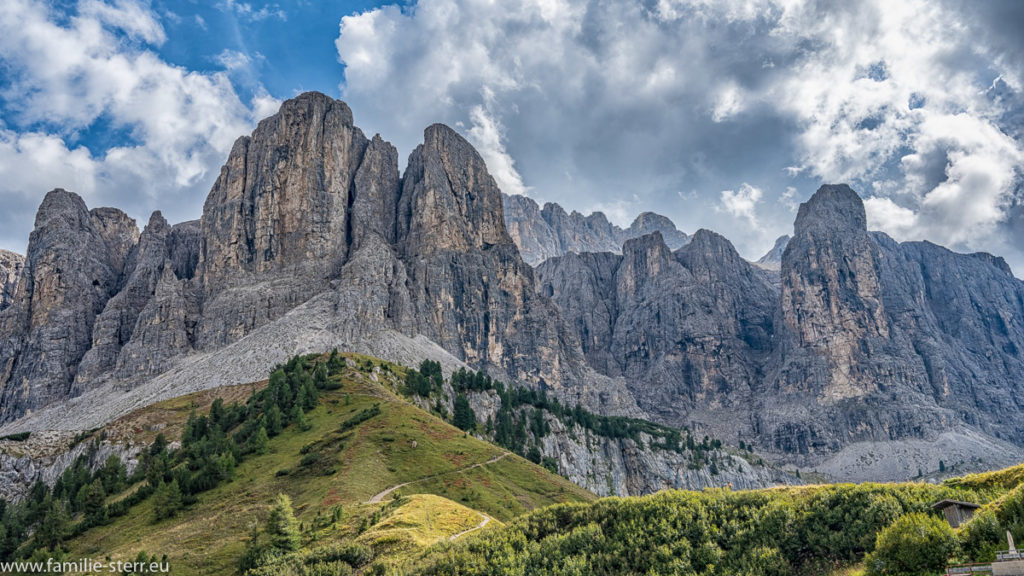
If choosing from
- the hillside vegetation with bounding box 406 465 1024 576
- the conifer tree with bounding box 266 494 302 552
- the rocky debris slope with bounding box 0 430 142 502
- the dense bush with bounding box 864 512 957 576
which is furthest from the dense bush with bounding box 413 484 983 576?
the rocky debris slope with bounding box 0 430 142 502

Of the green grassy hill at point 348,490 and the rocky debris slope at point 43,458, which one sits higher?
the rocky debris slope at point 43,458

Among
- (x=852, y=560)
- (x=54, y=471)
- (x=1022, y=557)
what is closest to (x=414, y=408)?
(x=54, y=471)

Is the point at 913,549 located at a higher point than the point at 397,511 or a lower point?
lower

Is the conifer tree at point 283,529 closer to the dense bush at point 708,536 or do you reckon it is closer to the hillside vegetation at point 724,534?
the hillside vegetation at point 724,534

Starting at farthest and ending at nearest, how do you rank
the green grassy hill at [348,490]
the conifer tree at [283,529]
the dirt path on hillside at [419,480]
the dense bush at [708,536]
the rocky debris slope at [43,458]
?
1. the rocky debris slope at [43,458]
2. the dirt path on hillside at [419,480]
3. the green grassy hill at [348,490]
4. the conifer tree at [283,529]
5. the dense bush at [708,536]

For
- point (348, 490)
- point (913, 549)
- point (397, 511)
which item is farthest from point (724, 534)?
point (348, 490)

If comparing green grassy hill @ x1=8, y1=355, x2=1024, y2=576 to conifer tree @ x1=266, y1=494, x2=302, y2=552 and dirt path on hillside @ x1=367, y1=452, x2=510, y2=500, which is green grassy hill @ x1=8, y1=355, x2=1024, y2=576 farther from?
dirt path on hillside @ x1=367, y1=452, x2=510, y2=500

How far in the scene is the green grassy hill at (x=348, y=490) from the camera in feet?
204

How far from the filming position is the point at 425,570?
40219mm

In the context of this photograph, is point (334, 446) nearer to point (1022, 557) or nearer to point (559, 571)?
point (559, 571)

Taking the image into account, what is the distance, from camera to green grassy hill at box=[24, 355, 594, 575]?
62.1 m

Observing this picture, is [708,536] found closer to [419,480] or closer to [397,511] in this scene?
[397,511]

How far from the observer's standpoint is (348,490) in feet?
270

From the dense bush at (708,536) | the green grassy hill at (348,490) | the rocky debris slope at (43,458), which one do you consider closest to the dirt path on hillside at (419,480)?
the green grassy hill at (348,490)
